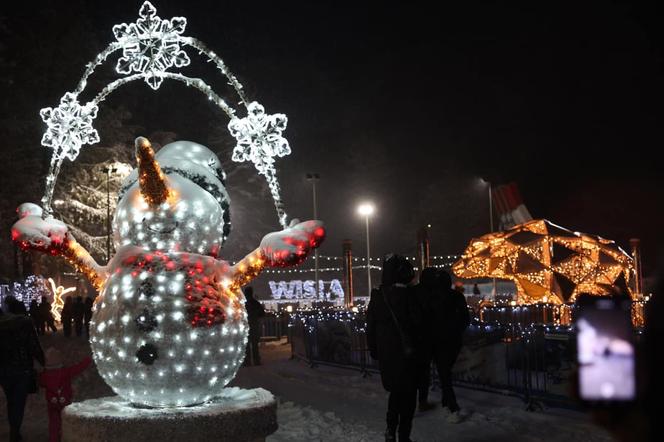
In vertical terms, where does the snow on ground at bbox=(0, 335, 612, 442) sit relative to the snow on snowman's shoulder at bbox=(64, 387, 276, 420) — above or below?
below

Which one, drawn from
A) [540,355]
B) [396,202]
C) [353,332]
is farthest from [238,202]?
[540,355]

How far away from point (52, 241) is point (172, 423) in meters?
2.48

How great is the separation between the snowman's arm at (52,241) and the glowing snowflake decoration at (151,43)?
2105mm

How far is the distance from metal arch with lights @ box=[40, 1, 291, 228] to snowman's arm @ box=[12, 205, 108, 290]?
104cm

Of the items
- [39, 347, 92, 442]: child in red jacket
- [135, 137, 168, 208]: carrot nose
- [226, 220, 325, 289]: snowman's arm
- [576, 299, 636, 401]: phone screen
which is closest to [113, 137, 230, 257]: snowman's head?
[135, 137, 168, 208]: carrot nose

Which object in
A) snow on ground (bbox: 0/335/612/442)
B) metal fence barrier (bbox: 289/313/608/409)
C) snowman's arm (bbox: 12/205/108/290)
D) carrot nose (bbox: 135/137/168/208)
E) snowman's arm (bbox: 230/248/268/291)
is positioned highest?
carrot nose (bbox: 135/137/168/208)

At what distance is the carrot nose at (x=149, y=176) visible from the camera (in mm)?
6416

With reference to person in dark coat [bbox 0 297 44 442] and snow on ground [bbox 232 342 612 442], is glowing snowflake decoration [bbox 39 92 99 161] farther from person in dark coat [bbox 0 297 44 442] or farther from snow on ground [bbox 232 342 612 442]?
snow on ground [bbox 232 342 612 442]

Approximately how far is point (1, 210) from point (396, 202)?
44.2 meters

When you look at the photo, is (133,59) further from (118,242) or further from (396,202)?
(396,202)

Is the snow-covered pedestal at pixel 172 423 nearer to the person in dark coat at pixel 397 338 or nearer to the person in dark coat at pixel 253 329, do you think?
the person in dark coat at pixel 397 338

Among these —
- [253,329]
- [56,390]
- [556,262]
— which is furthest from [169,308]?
[556,262]

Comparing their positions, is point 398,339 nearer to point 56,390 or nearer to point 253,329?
point 56,390

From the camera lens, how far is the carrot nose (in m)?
6.42
